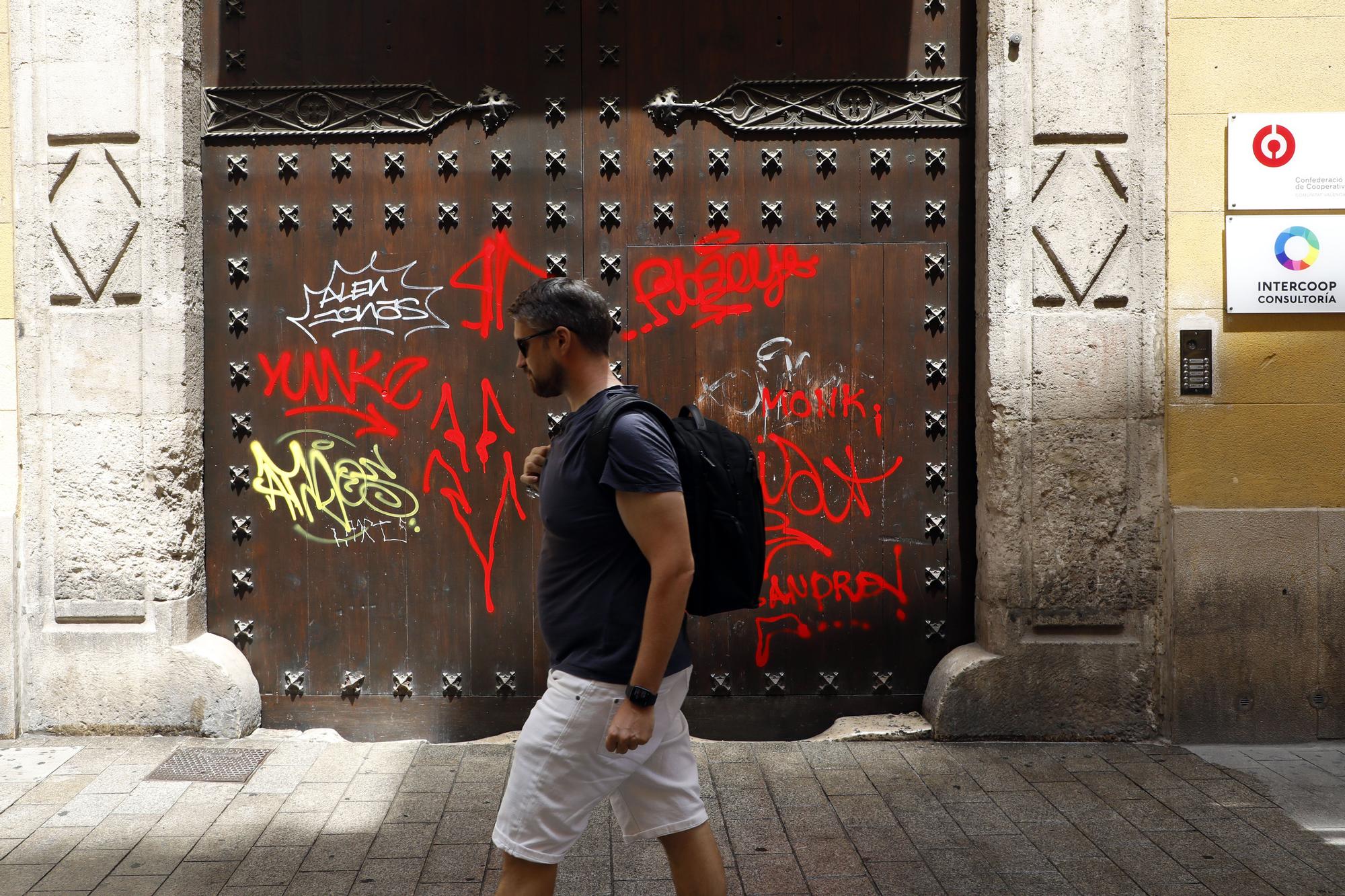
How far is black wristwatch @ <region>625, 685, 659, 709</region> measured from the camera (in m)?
2.45

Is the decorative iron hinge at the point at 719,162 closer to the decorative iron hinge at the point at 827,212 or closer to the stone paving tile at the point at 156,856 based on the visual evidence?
the decorative iron hinge at the point at 827,212

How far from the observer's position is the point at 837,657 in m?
5.26

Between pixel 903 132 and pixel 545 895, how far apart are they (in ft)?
12.6

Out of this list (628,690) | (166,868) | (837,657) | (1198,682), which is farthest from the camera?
(837,657)

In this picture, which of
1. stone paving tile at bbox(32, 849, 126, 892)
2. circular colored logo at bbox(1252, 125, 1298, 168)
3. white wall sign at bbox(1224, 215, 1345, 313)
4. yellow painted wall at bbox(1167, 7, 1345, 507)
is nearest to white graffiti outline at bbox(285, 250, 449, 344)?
stone paving tile at bbox(32, 849, 126, 892)

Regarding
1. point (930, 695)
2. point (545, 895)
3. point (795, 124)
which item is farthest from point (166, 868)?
point (795, 124)

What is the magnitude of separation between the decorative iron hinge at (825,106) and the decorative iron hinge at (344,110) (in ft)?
2.60

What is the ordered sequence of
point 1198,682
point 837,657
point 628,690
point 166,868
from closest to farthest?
point 628,690 → point 166,868 → point 1198,682 → point 837,657

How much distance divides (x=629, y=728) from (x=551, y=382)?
828 mm

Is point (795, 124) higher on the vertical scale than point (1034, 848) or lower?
higher

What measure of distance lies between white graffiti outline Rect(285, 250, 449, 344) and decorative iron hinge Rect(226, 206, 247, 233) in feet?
1.30

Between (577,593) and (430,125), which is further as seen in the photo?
(430,125)

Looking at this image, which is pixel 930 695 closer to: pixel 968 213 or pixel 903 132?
pixel 968 213

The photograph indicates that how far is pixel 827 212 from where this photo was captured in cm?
518
